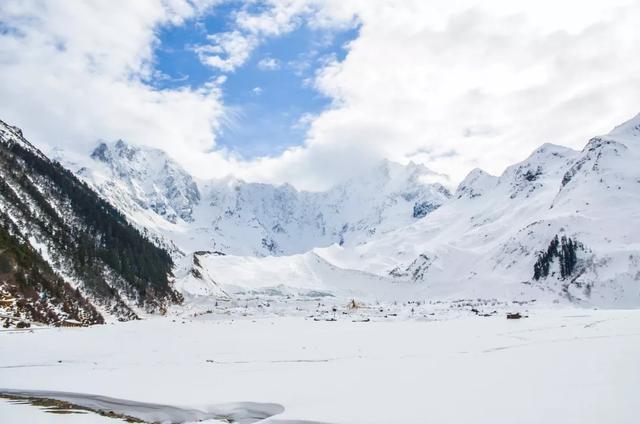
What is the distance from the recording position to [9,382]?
2505 cm

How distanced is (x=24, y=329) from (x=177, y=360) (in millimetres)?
25151

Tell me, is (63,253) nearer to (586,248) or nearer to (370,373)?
(370,373)

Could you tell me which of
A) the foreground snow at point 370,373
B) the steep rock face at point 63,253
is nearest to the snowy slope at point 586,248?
the foreground snow at point 370,373

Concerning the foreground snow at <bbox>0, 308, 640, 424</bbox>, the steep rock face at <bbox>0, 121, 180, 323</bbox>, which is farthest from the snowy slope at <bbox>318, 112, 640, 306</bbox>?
the steep rock face at <bbox>0, 121, 180, 323</bbox>

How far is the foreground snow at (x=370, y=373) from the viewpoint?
17.1 metres

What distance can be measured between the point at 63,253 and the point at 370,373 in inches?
2960

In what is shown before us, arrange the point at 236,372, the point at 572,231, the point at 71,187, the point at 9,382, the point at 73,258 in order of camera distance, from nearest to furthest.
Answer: the point at 9,382 → the point at 236,372 → the point at 73,258 → the point at 71,187 → the point at 572,231

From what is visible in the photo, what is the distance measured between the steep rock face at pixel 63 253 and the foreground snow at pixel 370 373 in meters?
22.9

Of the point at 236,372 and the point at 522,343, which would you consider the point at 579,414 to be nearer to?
the point at 236,372

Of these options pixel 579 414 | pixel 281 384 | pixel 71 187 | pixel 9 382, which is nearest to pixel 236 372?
pixel 281 384

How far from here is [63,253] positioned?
8644cm

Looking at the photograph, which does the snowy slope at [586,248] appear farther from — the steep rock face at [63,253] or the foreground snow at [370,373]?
the steep rock face at [63,253]

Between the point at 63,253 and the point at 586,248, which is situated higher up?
the point at 63,253

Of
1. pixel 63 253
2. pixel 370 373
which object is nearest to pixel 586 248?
pixel 63 253
